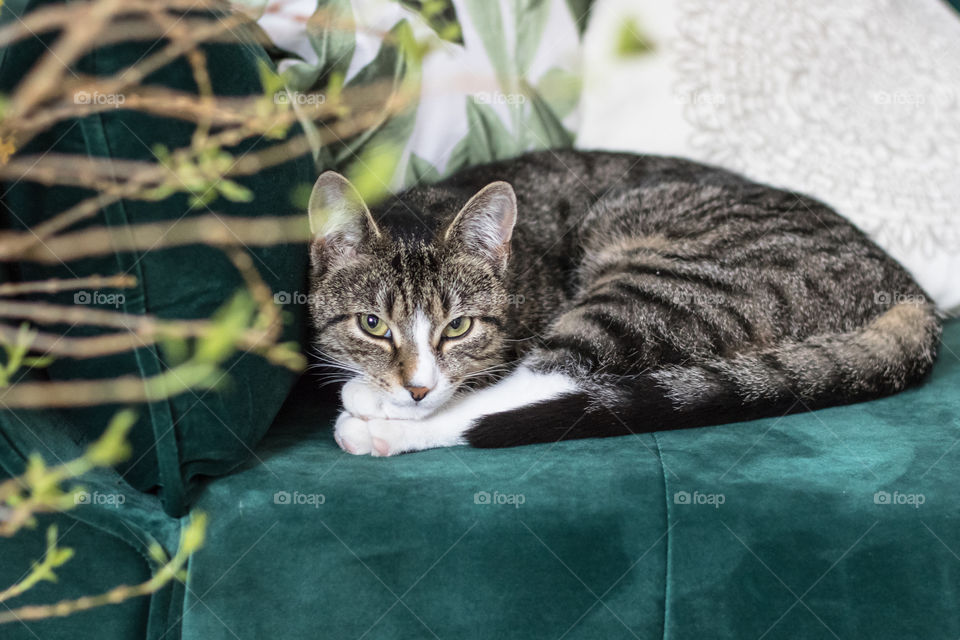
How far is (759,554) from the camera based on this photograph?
1.12 meters

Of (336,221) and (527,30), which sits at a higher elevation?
(527,30)

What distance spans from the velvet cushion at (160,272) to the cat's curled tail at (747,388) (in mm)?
387

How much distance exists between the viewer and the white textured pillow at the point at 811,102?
1850mm

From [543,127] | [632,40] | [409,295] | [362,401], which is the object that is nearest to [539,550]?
[362,401]

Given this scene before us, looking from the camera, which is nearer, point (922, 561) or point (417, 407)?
point (922, 561)

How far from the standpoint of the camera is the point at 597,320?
1446mm

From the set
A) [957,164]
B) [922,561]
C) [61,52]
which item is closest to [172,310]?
[61,52]

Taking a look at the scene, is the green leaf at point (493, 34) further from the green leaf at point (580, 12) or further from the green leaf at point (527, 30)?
the green leaf at point (580, 12)

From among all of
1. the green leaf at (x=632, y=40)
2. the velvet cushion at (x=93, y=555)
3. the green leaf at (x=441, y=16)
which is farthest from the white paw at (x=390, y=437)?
the green leaf at (x=632, y=40)

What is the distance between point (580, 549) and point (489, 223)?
2.07 ft

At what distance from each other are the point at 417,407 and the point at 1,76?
75 centimetres

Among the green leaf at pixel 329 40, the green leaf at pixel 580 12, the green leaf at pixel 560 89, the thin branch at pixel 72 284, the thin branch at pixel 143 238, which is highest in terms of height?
the green leaf at pixel 580 12

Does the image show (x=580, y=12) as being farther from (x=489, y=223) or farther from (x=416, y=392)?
(x=416, y=392)

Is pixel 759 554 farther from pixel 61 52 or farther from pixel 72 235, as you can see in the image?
pixel 61 52
